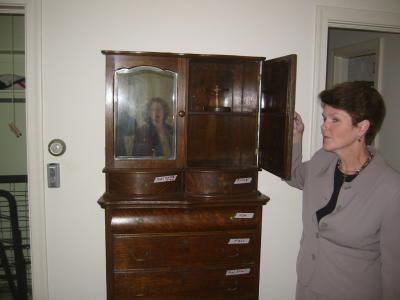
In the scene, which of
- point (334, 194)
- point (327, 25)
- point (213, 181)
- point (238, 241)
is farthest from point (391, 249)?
point (327, 25)

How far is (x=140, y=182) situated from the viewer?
1.67 metres

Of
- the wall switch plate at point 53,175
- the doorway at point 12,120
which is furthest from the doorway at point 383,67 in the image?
the doorway at point 12,120

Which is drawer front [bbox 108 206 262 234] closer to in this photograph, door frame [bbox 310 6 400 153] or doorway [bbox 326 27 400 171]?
door frame [bbox 310 6 400 153]

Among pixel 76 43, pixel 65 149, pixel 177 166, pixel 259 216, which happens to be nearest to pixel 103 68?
pixel 76 43

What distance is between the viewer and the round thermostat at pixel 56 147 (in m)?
1.81

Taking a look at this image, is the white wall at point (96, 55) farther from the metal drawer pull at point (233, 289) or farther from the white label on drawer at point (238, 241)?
the metal drawer pull at point (233, 289)

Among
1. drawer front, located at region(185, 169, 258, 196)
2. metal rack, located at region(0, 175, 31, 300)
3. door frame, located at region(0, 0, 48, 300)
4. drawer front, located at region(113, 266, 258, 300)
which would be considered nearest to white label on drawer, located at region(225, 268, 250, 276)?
drawer front, located at region(113, 266, 258, 300)

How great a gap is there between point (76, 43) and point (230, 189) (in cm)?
115

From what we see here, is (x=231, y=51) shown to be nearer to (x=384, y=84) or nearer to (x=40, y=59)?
(x=40, y=59)

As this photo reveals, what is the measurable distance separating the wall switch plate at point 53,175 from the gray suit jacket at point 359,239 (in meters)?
1.36

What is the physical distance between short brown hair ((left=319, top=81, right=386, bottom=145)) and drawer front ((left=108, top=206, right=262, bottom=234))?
27.0 inches

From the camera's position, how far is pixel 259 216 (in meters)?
1.77

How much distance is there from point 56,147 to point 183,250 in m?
0.90

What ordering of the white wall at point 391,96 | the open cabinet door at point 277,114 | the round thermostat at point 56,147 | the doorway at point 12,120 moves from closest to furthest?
the open cabinet door at point 277,114 < the round thermostat at point 56,147 < the white wall at point 391,96 < the doorway at point 12,120
